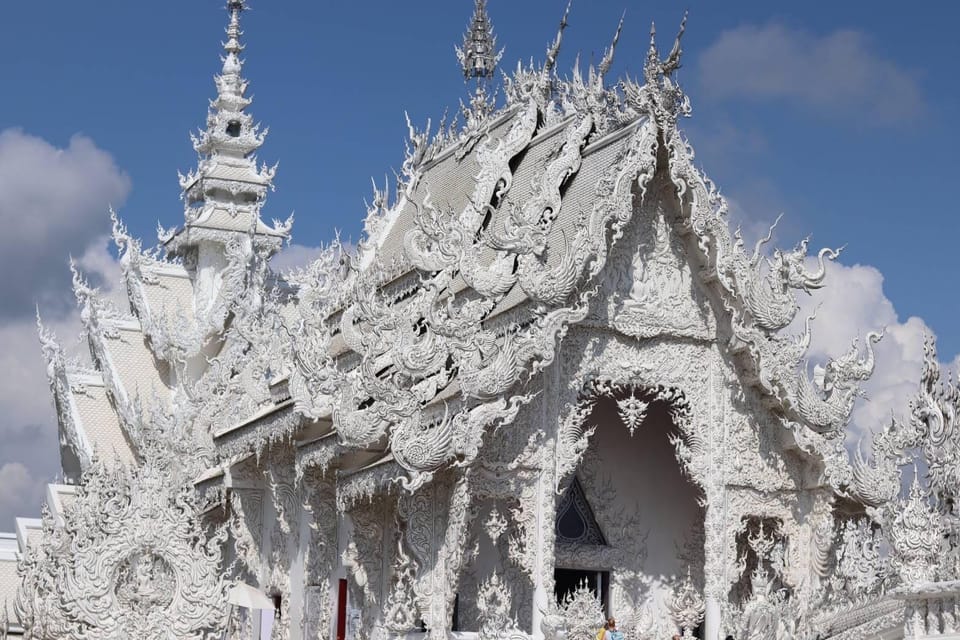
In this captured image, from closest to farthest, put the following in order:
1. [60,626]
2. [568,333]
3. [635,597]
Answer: [60,626]
[568,333]
[635,597]

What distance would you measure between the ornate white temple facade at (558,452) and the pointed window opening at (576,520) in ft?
0.09

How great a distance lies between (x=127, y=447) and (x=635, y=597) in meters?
11.6

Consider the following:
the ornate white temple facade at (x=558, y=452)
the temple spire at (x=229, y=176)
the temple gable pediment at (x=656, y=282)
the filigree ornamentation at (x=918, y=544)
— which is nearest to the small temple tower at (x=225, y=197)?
the temple spire at (x=229, y=176)

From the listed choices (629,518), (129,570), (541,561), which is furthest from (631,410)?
(129,570)

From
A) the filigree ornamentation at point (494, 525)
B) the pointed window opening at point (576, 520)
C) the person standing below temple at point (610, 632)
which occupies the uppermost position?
the pointed window opening at point (576, 520)

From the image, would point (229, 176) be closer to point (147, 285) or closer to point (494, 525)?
point (147, 285)

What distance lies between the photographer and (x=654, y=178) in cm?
1708

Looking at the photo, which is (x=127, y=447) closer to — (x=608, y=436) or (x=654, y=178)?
(x=608, y=436)

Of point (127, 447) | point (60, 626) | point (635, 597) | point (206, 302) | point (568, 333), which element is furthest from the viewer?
point (206, 302)

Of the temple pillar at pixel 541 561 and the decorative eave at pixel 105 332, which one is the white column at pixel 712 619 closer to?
the temple pillar at pixel 541 561

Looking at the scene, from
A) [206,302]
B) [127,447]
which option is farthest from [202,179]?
[127,447]

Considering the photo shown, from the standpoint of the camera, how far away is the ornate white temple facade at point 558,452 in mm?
15555

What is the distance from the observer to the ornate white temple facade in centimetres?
1555

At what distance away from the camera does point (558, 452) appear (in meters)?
16.5
